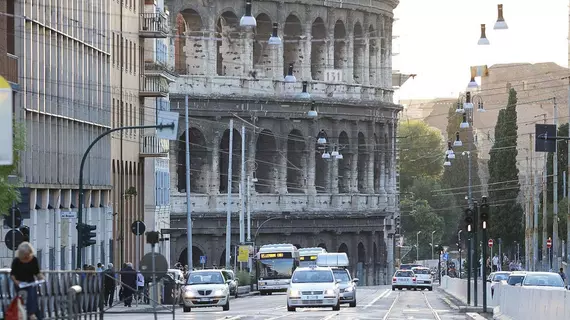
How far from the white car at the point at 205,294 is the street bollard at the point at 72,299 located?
2866cm

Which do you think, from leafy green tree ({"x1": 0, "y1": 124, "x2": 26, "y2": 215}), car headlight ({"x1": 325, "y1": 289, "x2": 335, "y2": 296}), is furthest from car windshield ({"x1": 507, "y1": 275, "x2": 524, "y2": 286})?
leafy green tree ({"x1": 0, "y1": 124, "x2": 26, "y2": 215})

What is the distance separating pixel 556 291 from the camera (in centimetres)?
3600

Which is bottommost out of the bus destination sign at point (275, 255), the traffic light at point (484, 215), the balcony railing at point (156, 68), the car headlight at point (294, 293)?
the car headlight at point (294, 293)

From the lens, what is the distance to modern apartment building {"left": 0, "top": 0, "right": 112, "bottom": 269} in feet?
217

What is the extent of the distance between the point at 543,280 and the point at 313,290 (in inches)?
291

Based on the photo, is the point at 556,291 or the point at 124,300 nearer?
the point at 556,291

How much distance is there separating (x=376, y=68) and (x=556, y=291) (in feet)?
325

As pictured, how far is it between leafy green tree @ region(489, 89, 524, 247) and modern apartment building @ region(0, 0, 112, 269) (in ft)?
172

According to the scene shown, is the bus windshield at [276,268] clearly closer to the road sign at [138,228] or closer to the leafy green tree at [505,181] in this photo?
the leafy green tree at [505,181]

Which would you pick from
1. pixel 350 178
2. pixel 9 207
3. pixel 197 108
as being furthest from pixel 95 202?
pixel 350 178

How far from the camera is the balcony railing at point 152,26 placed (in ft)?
303

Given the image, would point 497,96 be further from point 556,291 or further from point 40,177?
point 556,291

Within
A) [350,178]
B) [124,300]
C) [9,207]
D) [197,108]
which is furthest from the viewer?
[350,178]

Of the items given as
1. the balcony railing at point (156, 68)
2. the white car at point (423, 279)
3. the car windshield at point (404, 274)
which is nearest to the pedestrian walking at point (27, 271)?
the balcony railing at point (156, 68)
